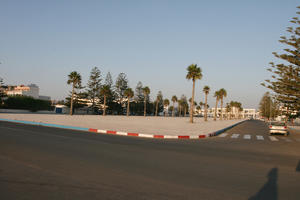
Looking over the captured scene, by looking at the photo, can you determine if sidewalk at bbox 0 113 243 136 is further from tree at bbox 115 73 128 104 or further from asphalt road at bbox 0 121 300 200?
tree at bbox 115 73 128 104

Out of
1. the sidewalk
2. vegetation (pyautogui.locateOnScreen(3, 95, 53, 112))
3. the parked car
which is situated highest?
vegetation (pyautogui.locateOnScreen(3, 95, 53, 112))

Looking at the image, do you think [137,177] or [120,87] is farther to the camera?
[120,87]

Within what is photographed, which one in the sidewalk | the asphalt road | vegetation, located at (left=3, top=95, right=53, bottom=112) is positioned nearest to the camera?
the asphalt road

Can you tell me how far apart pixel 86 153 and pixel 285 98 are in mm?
26803

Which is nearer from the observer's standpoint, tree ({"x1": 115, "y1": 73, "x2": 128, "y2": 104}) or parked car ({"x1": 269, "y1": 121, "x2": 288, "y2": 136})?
parked car ({"x1": 269, "y1": 121, "x2": 288, "y2": 136})

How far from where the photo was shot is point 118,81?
10275cm

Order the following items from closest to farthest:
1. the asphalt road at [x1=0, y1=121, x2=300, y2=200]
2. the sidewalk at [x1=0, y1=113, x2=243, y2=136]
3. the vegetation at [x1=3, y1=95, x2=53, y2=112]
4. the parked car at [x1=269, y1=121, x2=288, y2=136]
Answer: the asphalt road at [x1=0, y1=121, x2=300, y2=200] < the sidewalk at [x1=0, y1=113, x2=243, y2=136] < the parked car at [x1=269, y1=121, x2=288, y2=136] < the vegetation at [x1=3, y1=95, x2=53, y2=112]

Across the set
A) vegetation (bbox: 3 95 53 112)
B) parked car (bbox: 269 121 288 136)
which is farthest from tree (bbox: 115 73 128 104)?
parked car (bbox: 269 121 288 136)

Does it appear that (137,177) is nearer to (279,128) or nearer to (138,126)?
(279,128)

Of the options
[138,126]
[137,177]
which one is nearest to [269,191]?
[137,177]

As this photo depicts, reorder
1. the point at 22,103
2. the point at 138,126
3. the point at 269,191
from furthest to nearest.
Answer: the point at 22,103
the point at 138,126
the point at 269,191

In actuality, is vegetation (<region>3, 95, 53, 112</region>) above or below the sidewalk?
above

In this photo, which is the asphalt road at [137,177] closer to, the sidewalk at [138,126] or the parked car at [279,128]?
the sidewalk at [138,126]

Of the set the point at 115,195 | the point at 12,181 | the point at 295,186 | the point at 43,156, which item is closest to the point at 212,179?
the point at 295,186
